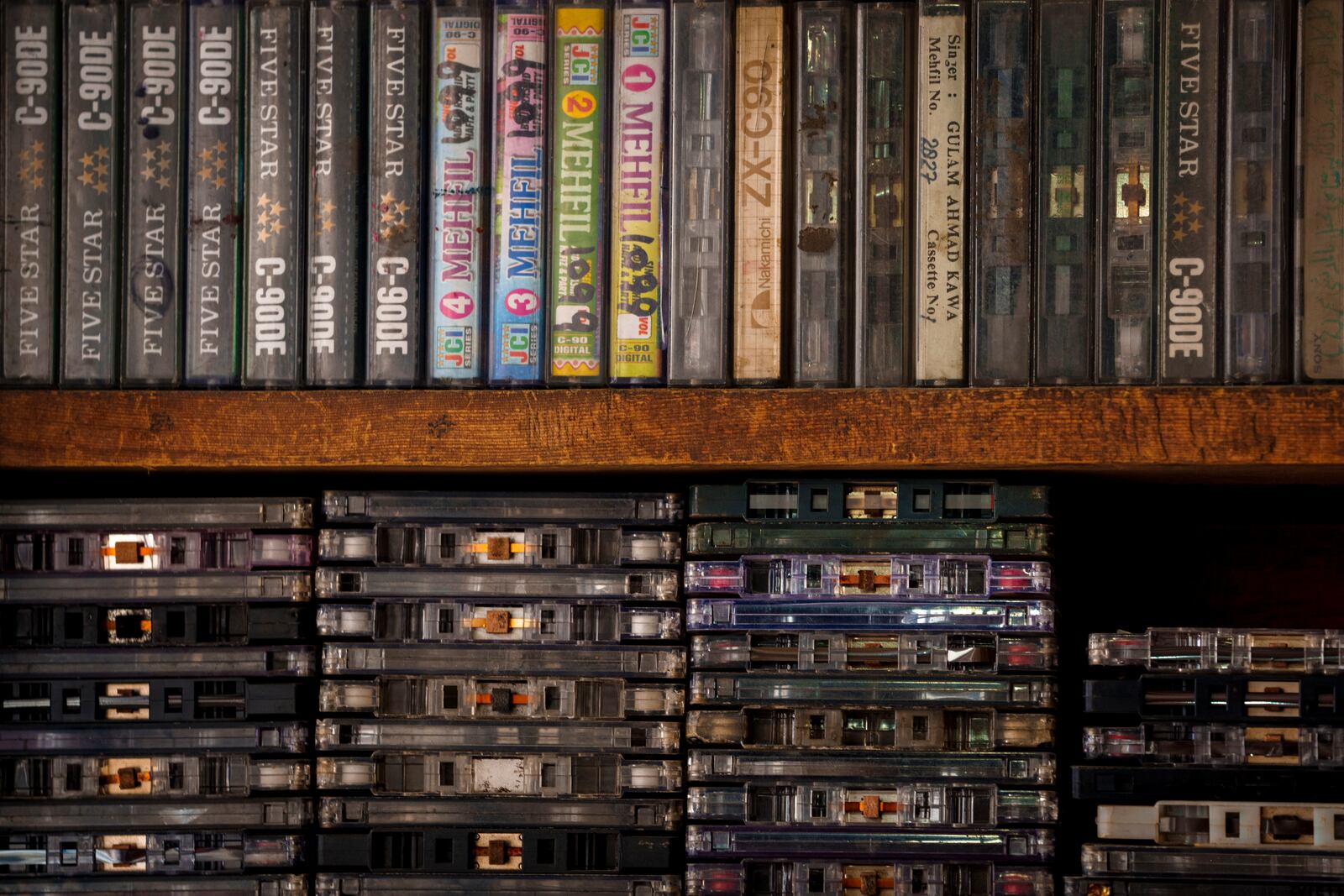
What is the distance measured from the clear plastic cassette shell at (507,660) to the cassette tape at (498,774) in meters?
0.07

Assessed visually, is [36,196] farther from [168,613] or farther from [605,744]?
[605,744]

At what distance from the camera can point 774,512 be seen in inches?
51.9

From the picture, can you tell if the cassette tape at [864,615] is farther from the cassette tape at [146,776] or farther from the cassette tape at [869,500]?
the cassette tape at [146,776]

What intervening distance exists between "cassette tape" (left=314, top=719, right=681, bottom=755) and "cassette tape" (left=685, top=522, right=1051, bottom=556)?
16 centimetres

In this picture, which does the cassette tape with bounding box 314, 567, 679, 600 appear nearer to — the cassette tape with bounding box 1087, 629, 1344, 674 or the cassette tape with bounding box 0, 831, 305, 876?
the cassette tape with bounding box 0, 831, 305, 876

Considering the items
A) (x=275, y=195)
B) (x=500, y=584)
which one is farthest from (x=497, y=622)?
(x=275, y=195)

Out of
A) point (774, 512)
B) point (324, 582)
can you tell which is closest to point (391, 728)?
point (324, 582)

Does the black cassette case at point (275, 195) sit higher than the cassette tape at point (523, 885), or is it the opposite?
the black cassette case at point (275, 195)

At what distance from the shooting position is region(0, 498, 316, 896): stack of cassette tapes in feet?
4.36

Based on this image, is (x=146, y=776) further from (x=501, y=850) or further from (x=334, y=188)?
(x=334, y=188)

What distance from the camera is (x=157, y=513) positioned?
1.34 meters

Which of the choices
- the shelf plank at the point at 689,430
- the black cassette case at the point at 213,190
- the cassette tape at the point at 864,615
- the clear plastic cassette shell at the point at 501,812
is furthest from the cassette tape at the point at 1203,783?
the black cassette case at the point at 213,190

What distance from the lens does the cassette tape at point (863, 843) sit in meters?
1.29

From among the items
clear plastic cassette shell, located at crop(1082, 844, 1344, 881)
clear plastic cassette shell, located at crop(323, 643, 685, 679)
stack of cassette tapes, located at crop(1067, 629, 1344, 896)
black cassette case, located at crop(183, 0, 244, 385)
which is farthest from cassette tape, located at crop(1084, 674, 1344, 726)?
black cassette case, located at crop(183, 0, 244, 385)
